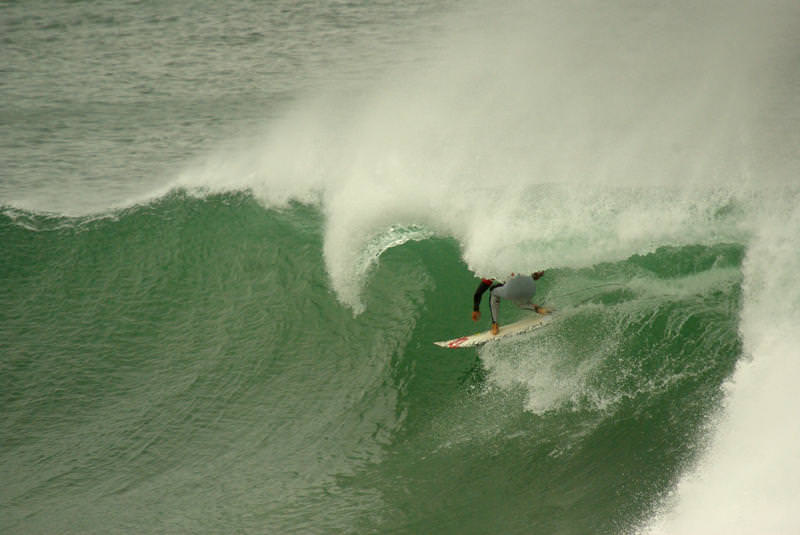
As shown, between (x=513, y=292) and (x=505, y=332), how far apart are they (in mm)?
501

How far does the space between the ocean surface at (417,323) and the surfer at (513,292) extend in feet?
1.17

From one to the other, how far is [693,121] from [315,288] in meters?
7.69

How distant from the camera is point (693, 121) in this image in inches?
531

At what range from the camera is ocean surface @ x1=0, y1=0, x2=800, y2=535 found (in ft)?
22.5

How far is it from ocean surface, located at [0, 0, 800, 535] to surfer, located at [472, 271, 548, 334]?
357mm

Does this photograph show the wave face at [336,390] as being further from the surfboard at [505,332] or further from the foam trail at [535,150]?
the foam trail at [535,150]

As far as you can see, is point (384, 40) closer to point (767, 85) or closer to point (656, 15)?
point (656, 15)

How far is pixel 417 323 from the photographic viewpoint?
892 cm

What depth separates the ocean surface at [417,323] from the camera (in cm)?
686

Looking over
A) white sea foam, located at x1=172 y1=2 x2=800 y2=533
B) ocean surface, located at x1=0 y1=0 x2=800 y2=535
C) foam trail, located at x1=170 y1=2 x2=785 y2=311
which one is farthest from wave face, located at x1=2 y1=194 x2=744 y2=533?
foam trail, located at x1=170 y1=2 x2=785 y2=311

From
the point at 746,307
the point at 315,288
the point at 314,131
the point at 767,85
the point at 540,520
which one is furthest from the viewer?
the point at 767,85

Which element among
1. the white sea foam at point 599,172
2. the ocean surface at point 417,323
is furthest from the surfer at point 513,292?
the white sea foam at point 599,172

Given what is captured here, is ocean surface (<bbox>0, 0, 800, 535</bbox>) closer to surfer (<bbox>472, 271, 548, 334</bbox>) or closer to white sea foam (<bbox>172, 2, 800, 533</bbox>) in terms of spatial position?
white sea foam (<bbox>172, 2, 800, 533</bbox>)

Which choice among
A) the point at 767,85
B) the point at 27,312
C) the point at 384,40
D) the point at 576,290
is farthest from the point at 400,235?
the point at 384,40
